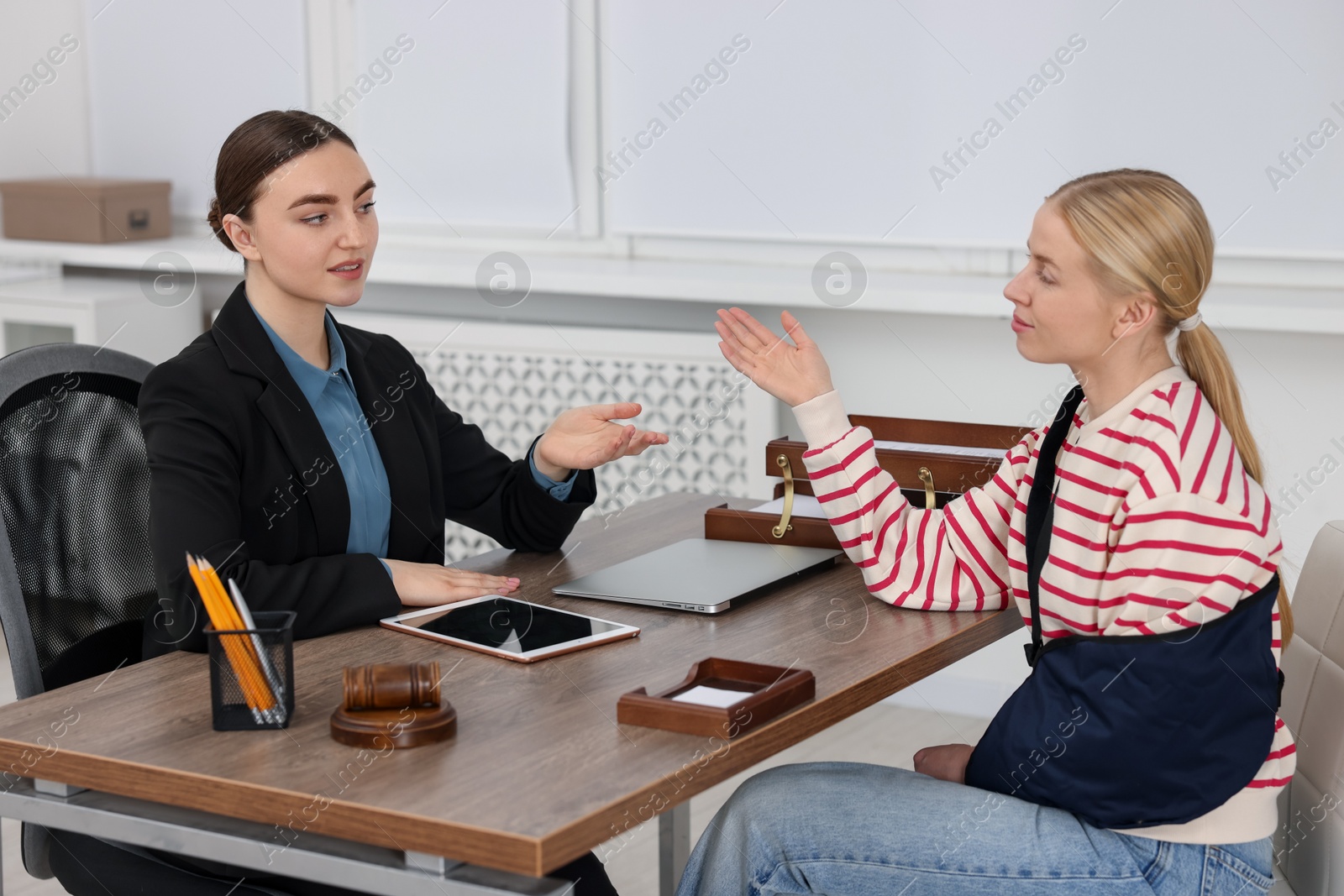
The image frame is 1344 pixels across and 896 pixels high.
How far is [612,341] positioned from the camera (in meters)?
3.42

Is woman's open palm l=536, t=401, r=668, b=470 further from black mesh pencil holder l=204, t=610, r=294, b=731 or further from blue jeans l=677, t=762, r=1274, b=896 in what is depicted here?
black mesh pencil holder l=204, t=610, r=294, b=731

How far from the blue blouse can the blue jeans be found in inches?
25.2

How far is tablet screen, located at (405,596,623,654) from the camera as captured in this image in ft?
5.13

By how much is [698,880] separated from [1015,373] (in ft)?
6.26

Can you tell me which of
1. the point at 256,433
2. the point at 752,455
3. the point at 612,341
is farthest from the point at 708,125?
the point at 256,433

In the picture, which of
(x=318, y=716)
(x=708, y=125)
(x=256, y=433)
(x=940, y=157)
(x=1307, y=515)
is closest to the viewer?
(x=318, y=716)

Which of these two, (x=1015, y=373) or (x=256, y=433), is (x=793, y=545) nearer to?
(x=256, y=433)

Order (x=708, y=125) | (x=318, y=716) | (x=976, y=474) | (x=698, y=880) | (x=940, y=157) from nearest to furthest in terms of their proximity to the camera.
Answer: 1. (x=318, y=716)
2. (x=698, y=880)
3. (x=976, y=474)
4. (x=940, y=157)
5. (x=708, y=125)

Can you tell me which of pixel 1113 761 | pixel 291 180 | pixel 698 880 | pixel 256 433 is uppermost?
pixel 291 180

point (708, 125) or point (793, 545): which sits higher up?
point (708, 125)

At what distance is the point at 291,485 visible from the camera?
1.75m

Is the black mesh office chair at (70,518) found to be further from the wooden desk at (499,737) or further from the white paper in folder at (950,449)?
the white paper in folder at (950,449)

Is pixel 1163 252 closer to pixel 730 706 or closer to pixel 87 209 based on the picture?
pixel 730 706

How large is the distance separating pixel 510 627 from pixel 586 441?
427mm
